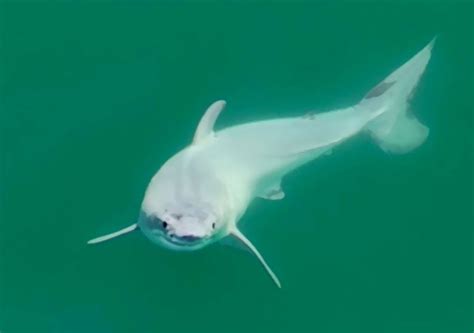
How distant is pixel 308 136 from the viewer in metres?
10.1

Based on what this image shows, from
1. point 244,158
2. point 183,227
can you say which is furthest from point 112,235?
point 244,158

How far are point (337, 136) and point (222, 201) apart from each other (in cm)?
239

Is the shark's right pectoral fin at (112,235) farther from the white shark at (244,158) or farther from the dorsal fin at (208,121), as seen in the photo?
the dorsal fin at (208,121)

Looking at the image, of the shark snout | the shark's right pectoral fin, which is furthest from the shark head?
the shark's right pectoral fin

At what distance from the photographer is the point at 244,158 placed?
9523mm

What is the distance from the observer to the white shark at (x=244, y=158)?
800 cm

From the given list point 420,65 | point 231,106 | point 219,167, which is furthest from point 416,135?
point 219,167

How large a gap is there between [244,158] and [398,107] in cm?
294

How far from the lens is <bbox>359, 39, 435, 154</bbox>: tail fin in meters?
11.1

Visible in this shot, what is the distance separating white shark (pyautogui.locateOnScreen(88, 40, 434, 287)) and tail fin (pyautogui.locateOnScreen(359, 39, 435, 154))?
0.01 m

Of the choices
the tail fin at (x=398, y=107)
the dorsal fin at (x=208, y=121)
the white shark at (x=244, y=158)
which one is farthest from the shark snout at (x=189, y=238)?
the tail fin at (x=398, y=107)

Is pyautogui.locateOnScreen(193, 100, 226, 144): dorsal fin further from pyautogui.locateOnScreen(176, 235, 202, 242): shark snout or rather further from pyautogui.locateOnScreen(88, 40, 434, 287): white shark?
pyautogui.locateOnScreen(176, 235, 202, 242): shark snout

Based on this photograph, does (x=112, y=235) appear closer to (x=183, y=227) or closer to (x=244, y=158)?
(x=183, y=227)

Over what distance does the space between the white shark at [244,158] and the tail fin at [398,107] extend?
0.01m
